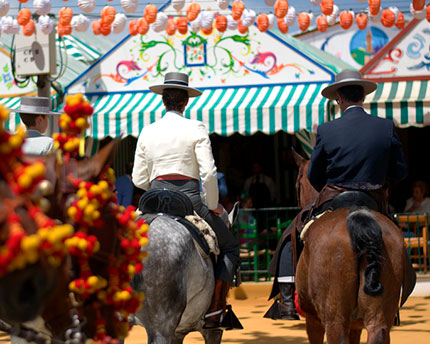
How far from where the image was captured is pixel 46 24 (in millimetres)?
11742

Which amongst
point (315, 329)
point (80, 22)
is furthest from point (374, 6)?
point (315, 329)

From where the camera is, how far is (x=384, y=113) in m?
10.7

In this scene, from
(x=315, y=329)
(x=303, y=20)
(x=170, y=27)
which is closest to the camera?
(x=315, y=329)

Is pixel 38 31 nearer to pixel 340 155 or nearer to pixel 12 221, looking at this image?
pixel 340 155

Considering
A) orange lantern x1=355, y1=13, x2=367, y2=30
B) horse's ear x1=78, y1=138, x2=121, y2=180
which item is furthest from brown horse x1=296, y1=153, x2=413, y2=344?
orange lantern x1=355, y1=13, x2=367, y2=30

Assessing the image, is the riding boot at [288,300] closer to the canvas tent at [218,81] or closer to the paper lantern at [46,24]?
the canvas tent at [218,81]

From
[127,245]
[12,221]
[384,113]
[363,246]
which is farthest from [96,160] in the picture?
[384,113]

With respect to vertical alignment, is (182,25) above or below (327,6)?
below

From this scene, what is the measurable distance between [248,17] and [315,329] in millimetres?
7082

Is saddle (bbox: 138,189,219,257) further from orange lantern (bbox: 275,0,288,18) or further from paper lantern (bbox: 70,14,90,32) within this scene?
paper lantern (bbox: 70,14,90,32)

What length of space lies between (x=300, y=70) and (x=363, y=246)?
7.89m

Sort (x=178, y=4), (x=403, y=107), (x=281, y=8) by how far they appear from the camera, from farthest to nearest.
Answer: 1. (x=178, y=4)
2. (x=281, y=8)
3. (x=403, y=107)

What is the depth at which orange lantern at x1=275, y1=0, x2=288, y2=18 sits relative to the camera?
10.8 metres

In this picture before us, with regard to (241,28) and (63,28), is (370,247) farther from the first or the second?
(63,28)
